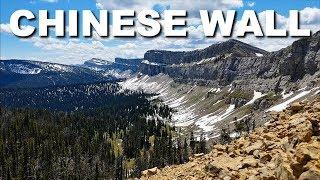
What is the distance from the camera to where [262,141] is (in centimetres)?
4228

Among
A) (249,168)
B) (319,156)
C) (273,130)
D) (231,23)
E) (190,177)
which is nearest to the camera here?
(319,156)

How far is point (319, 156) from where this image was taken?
2775cm

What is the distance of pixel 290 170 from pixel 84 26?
59.5m

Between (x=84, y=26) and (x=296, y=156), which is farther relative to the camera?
(x=84, y=26)

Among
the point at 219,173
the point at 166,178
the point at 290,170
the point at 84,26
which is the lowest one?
the point at 166,178

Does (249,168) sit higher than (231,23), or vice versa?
(231,23)

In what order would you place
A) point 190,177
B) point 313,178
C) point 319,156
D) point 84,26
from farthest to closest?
point 84,26
point 190,177
point 319,156
point 313,178

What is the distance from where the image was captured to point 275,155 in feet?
117

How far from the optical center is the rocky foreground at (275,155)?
27.8 m

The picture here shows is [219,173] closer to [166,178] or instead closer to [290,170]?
[290,170]

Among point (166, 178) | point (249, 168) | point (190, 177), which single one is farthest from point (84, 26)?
point (249, 168)

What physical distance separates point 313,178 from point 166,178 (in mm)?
24200

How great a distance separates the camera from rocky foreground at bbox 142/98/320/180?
91.4 feet

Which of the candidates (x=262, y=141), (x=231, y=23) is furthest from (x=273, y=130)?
(x=231, y=23)
